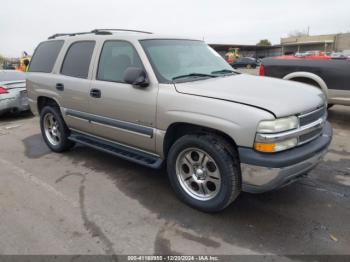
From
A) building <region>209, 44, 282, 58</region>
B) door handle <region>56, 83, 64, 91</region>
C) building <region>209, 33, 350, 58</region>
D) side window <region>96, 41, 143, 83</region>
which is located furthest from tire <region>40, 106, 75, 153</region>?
building <region>209, 44, 282, 58</region>

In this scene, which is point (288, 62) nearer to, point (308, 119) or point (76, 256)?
point (308, 119)

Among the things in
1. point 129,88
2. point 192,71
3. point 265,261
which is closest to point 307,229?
point 265,261

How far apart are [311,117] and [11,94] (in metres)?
7.65

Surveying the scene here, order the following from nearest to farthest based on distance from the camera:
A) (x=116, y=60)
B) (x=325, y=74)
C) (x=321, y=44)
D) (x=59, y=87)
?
1. (x=116, y=60)
2. (x=59, y=87)
3. (x=325, y=74)
4. (x=321, y=44)

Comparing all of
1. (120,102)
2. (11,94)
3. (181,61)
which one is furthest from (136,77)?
(11,94)

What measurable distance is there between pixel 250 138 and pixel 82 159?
321cm

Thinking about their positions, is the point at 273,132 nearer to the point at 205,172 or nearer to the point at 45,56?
the point at 205,172

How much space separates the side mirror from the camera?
342 centimetres

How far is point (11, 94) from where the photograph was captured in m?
8.07

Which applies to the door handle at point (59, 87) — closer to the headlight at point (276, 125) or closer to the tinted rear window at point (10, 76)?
the headlight at point (276, 125)

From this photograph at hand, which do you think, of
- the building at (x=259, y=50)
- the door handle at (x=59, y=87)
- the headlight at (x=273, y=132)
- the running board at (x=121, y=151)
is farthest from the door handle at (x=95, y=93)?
the building at (x=259, y=50)

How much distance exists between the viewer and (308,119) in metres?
3.02

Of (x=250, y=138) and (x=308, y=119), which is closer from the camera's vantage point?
(x=250, y=138)

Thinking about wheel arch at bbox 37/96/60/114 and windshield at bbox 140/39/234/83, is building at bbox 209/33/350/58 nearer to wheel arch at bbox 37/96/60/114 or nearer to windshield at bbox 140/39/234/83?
wheel arch at bbox 37/96/60/114
